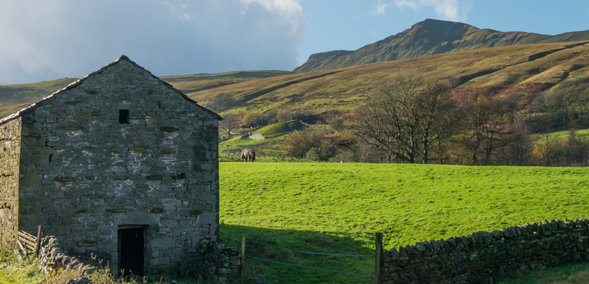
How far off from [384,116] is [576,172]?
730 inches

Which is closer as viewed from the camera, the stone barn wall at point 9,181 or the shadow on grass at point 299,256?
the stone barn wall at point 9,181

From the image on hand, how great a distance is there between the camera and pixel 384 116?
44125 millimetres

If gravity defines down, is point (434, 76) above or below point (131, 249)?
above

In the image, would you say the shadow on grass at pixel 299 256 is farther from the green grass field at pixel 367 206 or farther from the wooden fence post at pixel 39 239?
the wooden fence post at pixel 39 239

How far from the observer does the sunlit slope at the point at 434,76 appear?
124 metres

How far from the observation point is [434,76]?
13100cm

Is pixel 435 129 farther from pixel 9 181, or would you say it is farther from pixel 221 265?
pixel 9 181

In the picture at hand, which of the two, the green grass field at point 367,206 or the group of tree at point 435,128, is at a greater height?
the group of tree at point 435,128

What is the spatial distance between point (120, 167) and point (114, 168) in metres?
0.18

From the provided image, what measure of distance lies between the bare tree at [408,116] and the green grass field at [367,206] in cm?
1035

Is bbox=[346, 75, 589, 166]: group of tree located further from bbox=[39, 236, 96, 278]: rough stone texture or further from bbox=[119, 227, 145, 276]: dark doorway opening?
bbox=[39, 236, 96, 278]: rough stone texture

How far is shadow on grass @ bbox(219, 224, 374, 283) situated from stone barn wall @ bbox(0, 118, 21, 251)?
22.8 ft

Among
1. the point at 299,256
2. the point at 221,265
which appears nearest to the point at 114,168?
the point at 221,265

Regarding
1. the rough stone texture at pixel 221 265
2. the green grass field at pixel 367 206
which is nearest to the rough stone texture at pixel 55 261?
the rough stone texture at pixel 221 265
